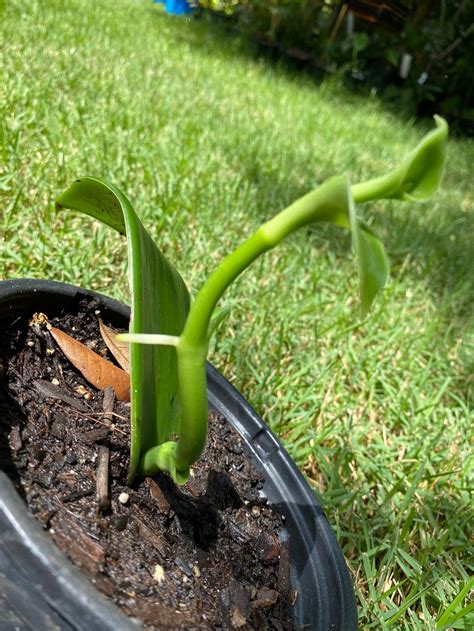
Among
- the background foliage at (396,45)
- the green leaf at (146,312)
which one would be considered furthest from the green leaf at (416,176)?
the background foliage at (396,45)

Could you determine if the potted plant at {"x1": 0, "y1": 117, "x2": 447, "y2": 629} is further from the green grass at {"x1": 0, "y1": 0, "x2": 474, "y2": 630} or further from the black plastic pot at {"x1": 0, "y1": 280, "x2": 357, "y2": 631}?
the green grass at {"x1": 0, "y1": 0, "x2": 474, "y2": 630}

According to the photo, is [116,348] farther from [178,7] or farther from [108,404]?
[178,7]

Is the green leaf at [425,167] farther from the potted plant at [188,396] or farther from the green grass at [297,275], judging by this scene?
the green grass at [297,275]

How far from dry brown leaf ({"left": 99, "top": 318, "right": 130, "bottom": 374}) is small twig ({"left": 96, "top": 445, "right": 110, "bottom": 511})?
0.13 m

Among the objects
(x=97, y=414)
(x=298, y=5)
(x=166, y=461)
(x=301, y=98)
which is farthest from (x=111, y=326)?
(x=298, y=5)

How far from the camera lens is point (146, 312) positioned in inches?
21.0

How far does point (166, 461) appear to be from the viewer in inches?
21.6

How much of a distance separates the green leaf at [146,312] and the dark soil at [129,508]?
5cm

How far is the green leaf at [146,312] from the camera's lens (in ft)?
1.69

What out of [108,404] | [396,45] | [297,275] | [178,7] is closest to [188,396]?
[108,404]

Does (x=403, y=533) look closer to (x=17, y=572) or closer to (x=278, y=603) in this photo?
(x=278, y=603)

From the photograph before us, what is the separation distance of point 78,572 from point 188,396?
6.1 inches

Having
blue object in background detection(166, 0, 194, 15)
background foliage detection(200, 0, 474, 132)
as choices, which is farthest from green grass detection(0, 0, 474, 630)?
blue object in background detection(166, 0, 194, 15)

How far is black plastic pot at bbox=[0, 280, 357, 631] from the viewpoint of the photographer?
38 centimetres
